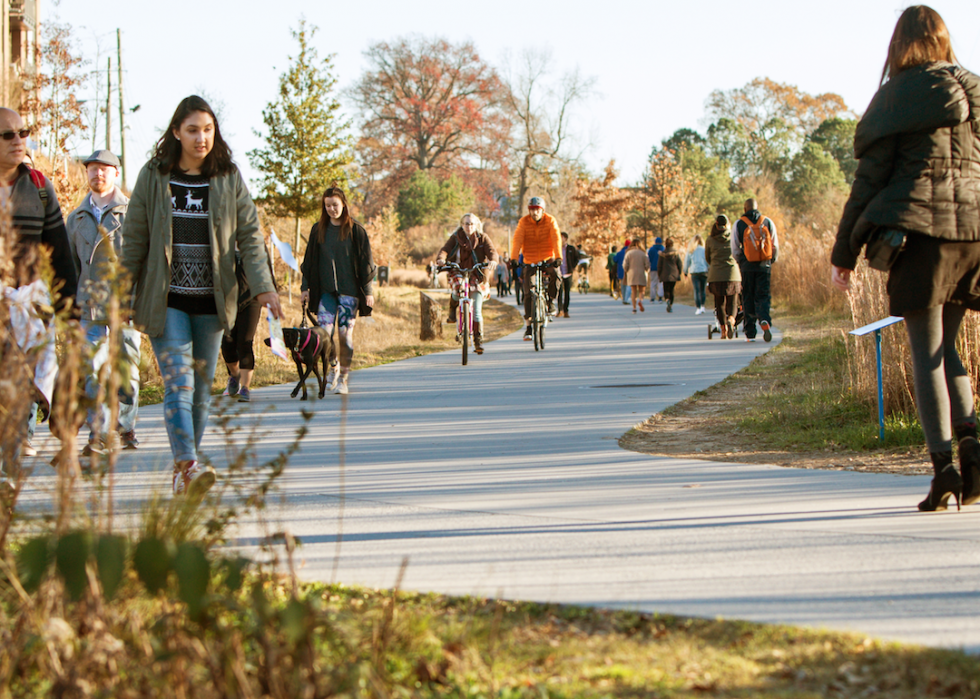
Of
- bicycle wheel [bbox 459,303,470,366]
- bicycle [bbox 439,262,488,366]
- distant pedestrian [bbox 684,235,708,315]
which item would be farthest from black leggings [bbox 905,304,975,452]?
distant pedestrian [bbox 684,235,708,315]

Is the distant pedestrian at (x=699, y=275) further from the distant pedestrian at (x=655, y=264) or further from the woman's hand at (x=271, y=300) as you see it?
the woman's hand at (x=271, y=300)

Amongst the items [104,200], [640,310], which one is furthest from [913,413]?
[640,310]

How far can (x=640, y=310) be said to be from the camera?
24.6 metres

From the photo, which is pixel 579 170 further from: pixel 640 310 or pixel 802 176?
pixel 640 310

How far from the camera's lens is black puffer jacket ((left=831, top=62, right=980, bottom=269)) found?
4.33 meters

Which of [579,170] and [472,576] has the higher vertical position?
[579,170]

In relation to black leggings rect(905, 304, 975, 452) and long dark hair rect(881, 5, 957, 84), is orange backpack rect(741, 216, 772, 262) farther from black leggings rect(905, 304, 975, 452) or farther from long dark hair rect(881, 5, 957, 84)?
black leggings rect(905, 304, 975, 452)

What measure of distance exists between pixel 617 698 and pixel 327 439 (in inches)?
193

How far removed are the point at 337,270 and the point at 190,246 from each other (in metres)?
4.60

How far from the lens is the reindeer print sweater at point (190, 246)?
5.13 m

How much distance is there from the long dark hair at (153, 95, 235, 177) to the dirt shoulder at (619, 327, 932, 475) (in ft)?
10.3

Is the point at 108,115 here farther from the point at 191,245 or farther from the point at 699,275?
the point at 191,245

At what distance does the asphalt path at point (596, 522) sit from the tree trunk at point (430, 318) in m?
9.40

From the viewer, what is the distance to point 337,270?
Result: 9750 millimetres
